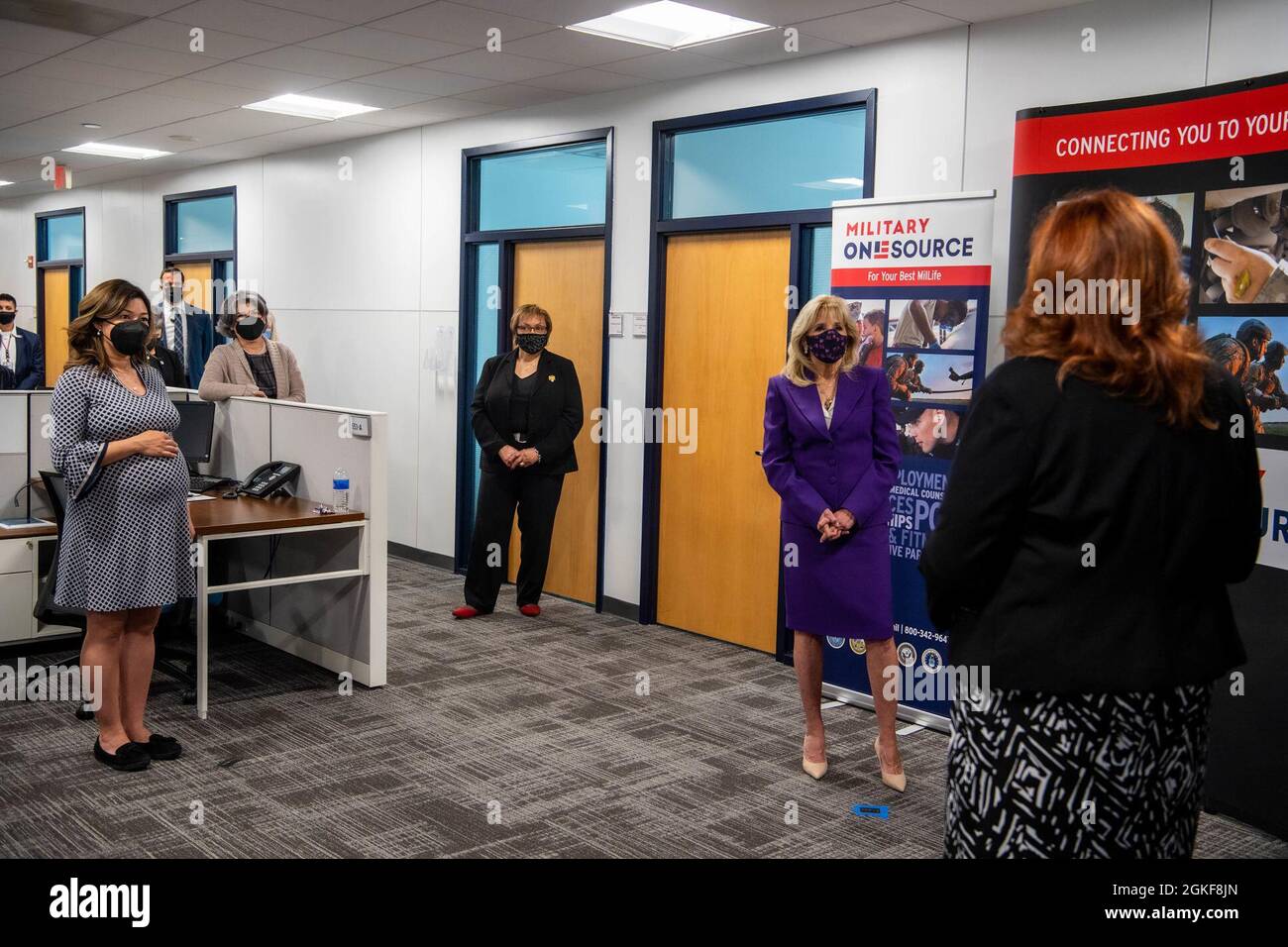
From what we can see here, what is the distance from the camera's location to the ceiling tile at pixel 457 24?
4.33m

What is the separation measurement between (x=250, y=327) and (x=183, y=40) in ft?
4.09

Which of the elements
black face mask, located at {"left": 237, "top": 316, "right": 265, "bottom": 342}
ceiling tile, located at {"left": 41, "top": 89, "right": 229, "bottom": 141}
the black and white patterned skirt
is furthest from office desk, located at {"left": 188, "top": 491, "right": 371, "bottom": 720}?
ceiling tile, located at {"left": 41, "top": 89, "right": 229, "bottom": 141}

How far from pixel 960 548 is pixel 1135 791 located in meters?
0.39

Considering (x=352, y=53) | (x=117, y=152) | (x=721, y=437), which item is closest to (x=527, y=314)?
(x=721, y=437)

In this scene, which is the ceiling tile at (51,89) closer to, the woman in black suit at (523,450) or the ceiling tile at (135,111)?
the ceiling tile at (135,111)

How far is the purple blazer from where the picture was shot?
132 inches

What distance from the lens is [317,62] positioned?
17.4 feet

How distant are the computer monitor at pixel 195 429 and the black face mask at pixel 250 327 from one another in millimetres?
361

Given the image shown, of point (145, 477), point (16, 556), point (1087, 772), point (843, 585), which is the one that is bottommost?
point (16, 556)

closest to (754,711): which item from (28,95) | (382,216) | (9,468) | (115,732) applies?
(115,732)

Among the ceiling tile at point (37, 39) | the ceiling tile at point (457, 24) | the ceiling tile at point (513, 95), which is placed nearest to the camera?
the ceiling tile at point (457, 24)

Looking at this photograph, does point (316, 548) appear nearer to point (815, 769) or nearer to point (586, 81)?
point (815, 769)

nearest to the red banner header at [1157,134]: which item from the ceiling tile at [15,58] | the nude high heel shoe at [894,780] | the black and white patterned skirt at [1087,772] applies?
the nude high heel shoe at [894,780]

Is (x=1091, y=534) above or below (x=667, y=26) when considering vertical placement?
below
